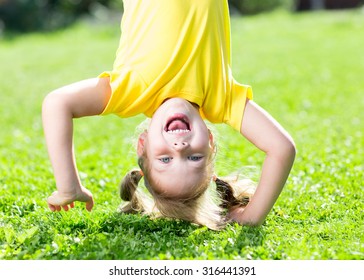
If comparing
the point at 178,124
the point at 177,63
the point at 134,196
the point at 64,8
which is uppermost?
the point at 177,63

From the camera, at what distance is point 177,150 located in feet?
13.1

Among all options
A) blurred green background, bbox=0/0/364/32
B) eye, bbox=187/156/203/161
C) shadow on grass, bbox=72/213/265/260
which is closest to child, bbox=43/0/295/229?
eye, bbox=187/156/203/161

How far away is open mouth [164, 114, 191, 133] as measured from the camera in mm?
4051

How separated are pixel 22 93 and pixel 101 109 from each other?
7304 millimetres

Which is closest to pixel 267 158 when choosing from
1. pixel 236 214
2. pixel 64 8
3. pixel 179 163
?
pixel 236 214

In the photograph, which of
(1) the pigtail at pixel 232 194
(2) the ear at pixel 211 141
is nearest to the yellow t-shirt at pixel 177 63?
(2) the ear at pixel 211 141

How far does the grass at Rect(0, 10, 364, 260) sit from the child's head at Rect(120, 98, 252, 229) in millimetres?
125

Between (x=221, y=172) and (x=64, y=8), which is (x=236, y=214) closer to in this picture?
(x=221, y=172)

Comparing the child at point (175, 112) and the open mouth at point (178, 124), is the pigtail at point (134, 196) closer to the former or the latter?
the child at point (175, 112)

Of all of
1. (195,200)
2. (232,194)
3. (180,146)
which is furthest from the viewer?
(232,194)

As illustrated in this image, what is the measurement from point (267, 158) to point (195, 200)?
54 centimetres

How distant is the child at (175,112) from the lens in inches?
161


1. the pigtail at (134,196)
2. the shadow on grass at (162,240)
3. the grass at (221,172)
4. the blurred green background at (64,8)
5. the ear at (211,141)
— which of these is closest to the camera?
the shadow on grass at (162,240)
